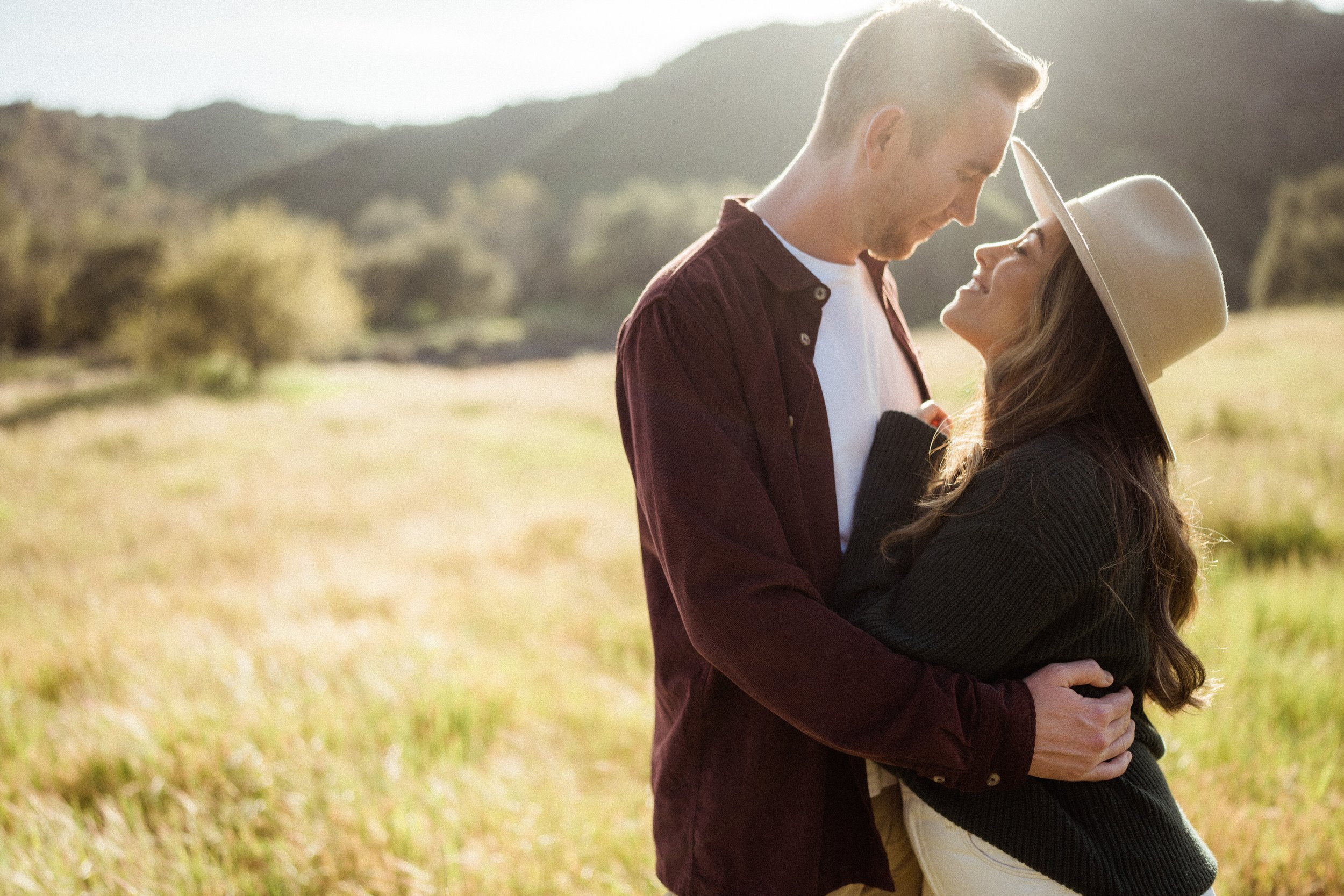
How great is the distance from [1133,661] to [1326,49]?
296ft

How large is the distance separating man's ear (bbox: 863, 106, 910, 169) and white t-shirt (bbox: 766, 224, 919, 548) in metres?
0.24

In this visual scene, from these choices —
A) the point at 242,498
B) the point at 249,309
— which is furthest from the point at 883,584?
the point at 249,309

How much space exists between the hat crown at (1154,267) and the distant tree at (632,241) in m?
49.8

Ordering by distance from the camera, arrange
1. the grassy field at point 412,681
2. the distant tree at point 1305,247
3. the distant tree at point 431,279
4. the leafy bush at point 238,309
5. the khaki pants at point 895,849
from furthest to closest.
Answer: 1. the distant tree at point 431,279
2. the distant tree at point 1305,247
3. the leafy bush at point 238,309
4. the grassy field at point 412,681
5. the khaki pants at point 895,849

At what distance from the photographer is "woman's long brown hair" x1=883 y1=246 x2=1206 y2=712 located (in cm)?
148

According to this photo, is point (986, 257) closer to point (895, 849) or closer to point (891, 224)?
point (891, 224)

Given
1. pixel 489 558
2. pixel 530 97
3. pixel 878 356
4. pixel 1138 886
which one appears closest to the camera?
pixel 1138 886

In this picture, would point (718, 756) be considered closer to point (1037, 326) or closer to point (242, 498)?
point (1037, 326)

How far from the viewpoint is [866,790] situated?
5.04 ft

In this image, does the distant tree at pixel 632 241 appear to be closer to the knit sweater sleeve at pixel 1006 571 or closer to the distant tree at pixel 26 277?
the distant tree at pixel 26 277

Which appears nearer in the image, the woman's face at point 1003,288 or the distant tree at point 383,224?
the woman's face at point 1003,288

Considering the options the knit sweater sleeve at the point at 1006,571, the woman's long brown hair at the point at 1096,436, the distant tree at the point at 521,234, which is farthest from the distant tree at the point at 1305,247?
the distant tree at the point at 521,234

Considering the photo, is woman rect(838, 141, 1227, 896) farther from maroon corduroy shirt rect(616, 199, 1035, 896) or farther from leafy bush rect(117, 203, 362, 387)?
leafy bush rect(117, 203, 362, 387)

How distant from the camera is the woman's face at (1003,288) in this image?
1.66m
